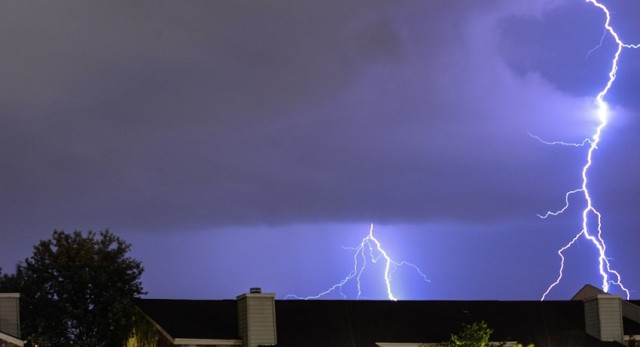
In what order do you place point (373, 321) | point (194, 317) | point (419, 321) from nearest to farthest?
point (194, 317)
point (373, 321)
point (419, 321)

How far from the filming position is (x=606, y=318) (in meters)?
49.6

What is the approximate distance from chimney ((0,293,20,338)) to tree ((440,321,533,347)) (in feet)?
50.0

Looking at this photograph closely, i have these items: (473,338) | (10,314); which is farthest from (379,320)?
(10,314)

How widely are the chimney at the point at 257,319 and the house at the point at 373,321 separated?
0.04m

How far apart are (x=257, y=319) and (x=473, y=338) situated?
7.82 m

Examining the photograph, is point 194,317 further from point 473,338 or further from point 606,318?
point 606,318

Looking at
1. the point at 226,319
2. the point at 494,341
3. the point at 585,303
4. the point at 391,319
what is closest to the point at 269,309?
the point at 226,319

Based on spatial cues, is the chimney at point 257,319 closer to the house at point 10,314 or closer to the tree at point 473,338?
the tree at point 473,338

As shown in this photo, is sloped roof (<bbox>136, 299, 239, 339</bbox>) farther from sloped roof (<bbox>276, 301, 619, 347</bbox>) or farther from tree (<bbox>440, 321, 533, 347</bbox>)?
tree (<bbox>440, 321, 533, 347</bbox>)

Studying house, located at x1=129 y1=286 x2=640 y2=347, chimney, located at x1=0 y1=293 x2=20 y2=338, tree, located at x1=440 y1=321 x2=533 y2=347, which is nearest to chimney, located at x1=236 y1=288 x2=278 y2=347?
house, located at x1=129 y1=286 x2=640 y2=347

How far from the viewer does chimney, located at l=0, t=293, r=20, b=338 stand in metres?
44.0

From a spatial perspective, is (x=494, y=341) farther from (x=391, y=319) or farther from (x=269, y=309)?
(x=269, y=309)

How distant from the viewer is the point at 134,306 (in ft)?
159

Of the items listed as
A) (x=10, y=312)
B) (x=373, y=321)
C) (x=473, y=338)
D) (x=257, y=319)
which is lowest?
(x=473, y=338)
